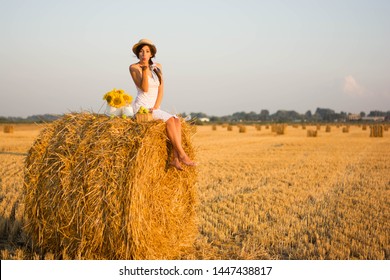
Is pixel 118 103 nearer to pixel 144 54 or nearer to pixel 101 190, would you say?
pixel 144 54

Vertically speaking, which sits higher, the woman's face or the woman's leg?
the woman's face

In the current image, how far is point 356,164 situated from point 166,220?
37.3 feet

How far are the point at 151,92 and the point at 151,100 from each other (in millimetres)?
115

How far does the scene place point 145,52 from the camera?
18.0 feet

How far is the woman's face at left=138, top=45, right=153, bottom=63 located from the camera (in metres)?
5.48

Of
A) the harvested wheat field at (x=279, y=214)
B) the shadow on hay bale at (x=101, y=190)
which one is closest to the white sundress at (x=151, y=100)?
the shadow on hay bale at (x=101, y=190)

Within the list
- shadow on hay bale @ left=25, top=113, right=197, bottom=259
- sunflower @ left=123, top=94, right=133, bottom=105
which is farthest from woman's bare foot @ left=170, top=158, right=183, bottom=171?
sunflower @ left=123, top=94, right=133, bottom=105

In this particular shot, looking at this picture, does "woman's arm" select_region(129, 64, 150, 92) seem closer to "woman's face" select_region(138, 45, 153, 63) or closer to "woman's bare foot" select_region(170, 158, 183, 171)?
"woman's face" select_region(138, 45, 153, 63)

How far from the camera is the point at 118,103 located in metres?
5.41

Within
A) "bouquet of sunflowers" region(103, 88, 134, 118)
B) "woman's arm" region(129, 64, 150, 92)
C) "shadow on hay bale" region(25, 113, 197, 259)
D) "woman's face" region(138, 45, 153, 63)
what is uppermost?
"woman's face" region(138, 45, 153, 63)

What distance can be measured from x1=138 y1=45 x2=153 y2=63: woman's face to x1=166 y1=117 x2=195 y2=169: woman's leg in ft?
2.97

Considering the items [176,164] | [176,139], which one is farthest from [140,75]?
[176,164]
